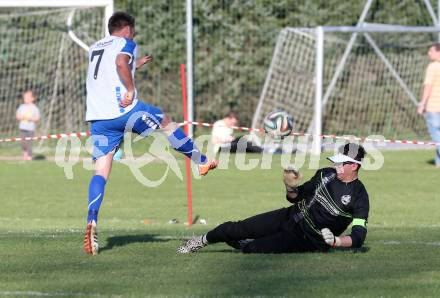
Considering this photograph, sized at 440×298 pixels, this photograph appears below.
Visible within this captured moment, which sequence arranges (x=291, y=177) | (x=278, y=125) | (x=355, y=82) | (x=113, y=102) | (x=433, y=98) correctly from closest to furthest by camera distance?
1. (x=291, y=177)
2. (x=113, y=102)
3. (x=278, y=125)
4. (x=433, y=98)
5. (x=355, y=82)

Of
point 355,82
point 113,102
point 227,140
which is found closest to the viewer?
point 113,102

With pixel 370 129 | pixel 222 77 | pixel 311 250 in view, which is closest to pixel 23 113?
pixel 222 77

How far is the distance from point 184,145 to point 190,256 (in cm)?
137

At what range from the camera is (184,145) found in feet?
35.3

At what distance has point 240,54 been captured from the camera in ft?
88.5

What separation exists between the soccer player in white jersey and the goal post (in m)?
15.0

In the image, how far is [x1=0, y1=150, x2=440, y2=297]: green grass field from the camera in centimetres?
825

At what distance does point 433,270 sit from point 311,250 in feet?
4.26

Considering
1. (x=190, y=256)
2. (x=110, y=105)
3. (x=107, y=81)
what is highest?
(x=107, y=81)

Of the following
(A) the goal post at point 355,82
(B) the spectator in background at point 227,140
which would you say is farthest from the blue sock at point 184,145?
(A) the goal post at point 355,82

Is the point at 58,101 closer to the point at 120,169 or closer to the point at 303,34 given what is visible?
the point at 120,169

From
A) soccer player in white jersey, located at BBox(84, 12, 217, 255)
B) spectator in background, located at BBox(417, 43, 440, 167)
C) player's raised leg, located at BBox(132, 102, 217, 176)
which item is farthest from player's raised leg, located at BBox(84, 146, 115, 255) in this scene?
spectator in background, located at BBox(417, 43, 440, 167)

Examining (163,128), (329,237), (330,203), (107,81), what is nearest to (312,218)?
(330,203)

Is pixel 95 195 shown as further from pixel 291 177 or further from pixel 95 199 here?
pixel 291 177
